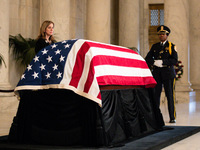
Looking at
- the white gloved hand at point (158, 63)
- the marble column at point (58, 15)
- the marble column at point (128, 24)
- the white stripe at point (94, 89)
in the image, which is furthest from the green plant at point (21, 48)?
the marble column at point (128, 24)

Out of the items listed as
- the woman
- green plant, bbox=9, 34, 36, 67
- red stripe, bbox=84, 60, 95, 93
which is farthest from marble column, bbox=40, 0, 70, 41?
red stripe, bbox=84, 60, 95, 93

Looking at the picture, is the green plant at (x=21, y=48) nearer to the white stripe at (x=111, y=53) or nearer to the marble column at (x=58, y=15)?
the marble column at (x=58, y=15)

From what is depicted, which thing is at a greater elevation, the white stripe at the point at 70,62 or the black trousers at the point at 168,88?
the white stripe at the point at 70,62

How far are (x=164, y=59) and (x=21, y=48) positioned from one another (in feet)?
Answer: 16.4

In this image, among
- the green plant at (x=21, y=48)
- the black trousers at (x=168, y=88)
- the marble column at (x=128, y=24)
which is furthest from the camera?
the marble column at (x=128, y=24)

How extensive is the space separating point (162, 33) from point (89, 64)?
3533 millimetres

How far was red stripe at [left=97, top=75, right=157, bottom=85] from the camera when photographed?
18.7ft

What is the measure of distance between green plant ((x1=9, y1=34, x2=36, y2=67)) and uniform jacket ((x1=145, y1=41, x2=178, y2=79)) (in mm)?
4157

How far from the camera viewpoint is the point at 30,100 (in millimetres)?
5953

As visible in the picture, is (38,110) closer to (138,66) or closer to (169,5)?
(138,66)

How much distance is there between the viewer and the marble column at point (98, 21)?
51.5ft

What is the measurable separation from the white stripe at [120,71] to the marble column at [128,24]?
11.9 metres

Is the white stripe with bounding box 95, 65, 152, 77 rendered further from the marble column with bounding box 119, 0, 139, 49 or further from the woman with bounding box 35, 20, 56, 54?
the marble column with bounding box 119, 0, 139, 49

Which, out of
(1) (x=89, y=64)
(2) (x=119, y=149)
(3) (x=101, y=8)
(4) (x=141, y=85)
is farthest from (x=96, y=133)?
(3) (x=101, y=8)
